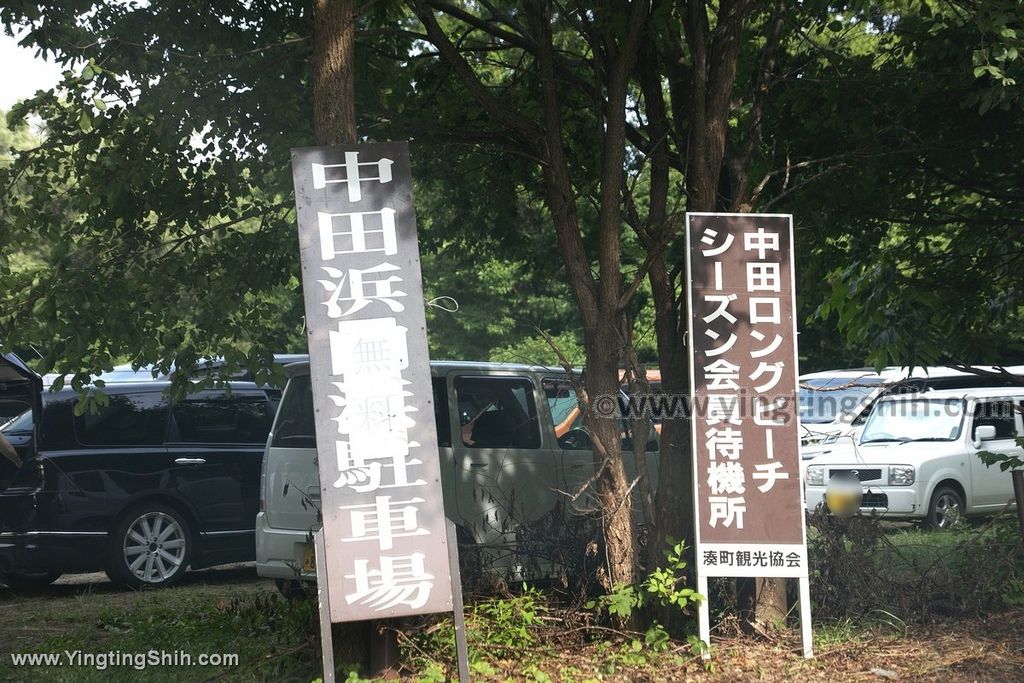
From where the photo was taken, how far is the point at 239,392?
11.1m

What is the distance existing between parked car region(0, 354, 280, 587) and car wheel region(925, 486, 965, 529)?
7696mm

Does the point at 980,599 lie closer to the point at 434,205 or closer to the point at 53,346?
the point at 434,205

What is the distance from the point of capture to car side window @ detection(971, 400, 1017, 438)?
13.8 meters

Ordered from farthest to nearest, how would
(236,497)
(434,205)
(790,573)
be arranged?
(236,497) → (434,205) → (790,573)

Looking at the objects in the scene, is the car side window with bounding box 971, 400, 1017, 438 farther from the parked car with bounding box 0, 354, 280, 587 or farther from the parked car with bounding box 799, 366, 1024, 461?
the parked car with bounding box 0, 354, 280, 587

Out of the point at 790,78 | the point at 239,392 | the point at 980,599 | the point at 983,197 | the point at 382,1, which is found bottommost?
the point at 980,599

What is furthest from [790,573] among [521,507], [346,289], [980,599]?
[346,289]

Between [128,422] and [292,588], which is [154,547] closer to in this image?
[128,422]

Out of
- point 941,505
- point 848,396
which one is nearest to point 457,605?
point 941,505

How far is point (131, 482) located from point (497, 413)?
3.75m

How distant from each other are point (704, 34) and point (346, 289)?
3116 millimetres

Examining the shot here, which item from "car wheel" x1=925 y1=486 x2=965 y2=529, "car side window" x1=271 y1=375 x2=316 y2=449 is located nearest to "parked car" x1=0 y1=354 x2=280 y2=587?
"car side window" x1=271 y1=375 x2=316 y2=449

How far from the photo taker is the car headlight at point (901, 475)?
12.9m

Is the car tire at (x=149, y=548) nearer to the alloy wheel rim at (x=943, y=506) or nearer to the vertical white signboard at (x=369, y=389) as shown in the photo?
the vertical white signboard at (x=369, y=389)
